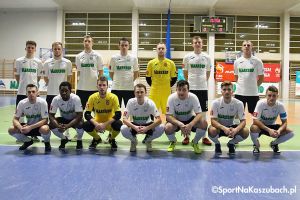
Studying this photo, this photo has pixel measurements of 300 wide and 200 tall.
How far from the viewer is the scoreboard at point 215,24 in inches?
824

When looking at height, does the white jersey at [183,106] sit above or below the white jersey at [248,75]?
below

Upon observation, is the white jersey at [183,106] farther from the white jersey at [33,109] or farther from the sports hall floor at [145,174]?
the white jersey at [33,109]

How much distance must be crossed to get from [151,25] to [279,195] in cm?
2018

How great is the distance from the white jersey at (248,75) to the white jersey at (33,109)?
3341mm

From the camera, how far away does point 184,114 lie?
5.21 meters

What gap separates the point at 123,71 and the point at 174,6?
16.2 metres

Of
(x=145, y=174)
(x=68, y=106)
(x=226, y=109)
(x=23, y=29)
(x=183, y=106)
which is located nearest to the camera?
(x=145, y=174)

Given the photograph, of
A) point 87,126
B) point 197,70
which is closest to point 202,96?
point 197,70

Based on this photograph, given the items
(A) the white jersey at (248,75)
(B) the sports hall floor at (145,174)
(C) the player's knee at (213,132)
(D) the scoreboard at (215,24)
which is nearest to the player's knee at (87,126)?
(B) the sports hall floor at (145,174)

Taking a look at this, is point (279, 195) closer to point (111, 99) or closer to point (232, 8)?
point (111, 99)

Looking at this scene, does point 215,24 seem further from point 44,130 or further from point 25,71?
point 44,130

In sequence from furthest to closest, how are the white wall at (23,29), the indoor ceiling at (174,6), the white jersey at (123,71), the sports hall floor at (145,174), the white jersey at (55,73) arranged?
the white wall at (23,29), the indoor ceiling at (174,6), the white jersey at (123,71), the white jersey at (55,73), the sports hall floor at (145,174)

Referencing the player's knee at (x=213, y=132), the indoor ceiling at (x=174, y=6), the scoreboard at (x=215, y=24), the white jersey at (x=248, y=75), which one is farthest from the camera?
the scoreboard at (x=215, y=24)

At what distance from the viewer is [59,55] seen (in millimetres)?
5895
